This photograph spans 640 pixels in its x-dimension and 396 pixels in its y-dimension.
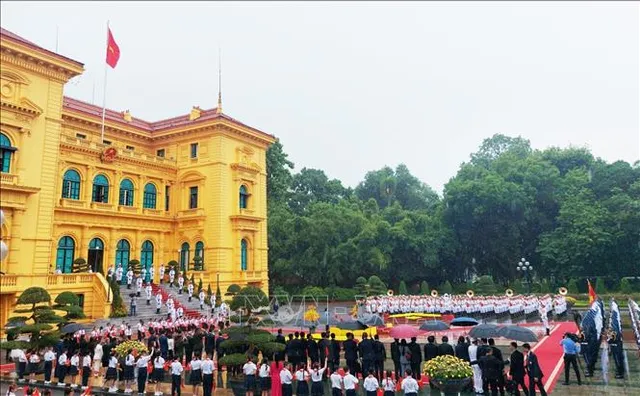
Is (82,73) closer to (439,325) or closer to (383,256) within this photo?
(439,325)

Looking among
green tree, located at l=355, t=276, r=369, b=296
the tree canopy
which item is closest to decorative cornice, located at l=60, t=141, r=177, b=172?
the tree canopy

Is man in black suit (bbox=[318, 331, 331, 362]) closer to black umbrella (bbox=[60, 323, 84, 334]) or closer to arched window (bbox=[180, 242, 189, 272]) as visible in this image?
black umbrella (bbox=[60, 323, 84, 334])

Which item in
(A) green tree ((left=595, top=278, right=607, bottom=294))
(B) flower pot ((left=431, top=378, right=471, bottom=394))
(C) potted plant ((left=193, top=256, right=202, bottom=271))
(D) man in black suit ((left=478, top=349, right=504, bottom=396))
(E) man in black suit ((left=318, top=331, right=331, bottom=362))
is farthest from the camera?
(A) green tree ((left=595, top=278, right=607, bottom=294))

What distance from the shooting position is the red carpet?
14504 millimetres

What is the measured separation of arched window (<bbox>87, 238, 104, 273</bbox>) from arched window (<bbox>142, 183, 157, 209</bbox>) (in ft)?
15.8

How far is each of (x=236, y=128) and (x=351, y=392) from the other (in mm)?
30113

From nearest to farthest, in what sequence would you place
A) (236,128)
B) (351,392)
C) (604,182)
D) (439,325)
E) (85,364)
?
(351,392) → (85,364) → (439,325) → (236,128) → (604,182)

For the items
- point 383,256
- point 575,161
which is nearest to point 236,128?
point 383,256

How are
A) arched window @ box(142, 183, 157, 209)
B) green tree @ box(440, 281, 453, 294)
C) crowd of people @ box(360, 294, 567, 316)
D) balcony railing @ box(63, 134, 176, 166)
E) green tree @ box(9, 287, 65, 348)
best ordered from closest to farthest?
green tree @ box(9, 287, 65, 348)
crowd of people @ box(360, 294, 567, 316)
balcony railing @ box(63, 134, 176, 166)
arched window @ box(142, 183, 157, 209)
green tree @ box(440, 281, 453, 294)

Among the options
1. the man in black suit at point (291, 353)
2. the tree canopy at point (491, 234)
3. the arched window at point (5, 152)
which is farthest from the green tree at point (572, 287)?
the arched window at point (5, 152)

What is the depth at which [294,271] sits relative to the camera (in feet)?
161

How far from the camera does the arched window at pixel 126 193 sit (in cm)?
3531

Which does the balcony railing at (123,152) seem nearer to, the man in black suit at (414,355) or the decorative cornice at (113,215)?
the decorative cornice at (113,215)

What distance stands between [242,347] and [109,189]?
24096 mm
